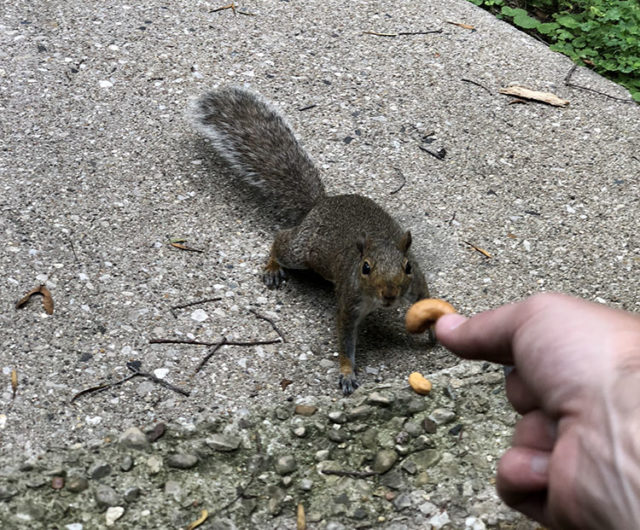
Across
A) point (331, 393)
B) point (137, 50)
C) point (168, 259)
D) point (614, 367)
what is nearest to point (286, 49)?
point (137, 50)

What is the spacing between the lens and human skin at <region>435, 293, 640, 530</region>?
3.68 ft

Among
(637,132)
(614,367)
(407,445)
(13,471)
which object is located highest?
(614,367)

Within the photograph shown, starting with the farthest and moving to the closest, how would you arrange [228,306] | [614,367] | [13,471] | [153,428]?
[228,306]
[153,428]
[13,471]
[614,367]

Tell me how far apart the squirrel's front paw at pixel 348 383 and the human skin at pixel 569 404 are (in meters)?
0.88

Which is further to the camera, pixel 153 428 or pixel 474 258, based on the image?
pixel 474 258

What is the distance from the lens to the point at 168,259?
2.79 metres

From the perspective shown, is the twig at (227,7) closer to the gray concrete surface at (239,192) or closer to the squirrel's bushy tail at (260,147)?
the gray concrete surface at (239,192)

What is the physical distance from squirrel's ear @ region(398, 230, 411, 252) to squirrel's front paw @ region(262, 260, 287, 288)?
1.55 feet

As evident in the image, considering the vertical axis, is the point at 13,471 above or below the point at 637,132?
below

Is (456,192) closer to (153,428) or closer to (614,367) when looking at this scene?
(153,428)

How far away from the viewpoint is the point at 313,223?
2.90 m

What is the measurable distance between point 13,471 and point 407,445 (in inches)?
40.2

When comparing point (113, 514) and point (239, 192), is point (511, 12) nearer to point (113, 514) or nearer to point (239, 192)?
point (239, 192)

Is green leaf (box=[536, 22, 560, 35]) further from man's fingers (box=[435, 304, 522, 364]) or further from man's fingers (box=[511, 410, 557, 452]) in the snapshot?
man's fingers (box=[511, 410, 557, 452])
